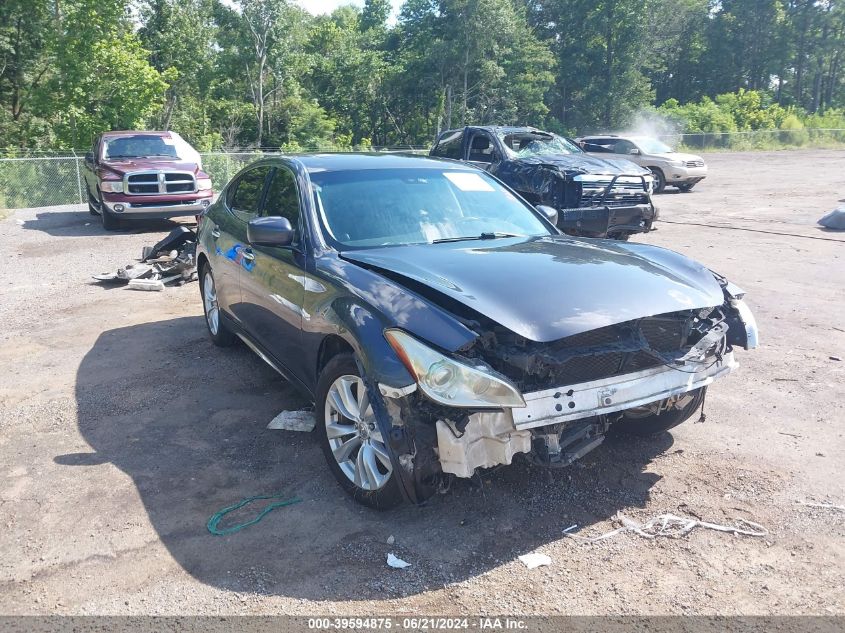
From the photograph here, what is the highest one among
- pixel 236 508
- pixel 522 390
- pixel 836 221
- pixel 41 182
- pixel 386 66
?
pixel 386 66

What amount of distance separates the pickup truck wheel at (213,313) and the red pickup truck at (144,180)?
812cm

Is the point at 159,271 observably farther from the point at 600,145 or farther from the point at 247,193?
the point at 600,145

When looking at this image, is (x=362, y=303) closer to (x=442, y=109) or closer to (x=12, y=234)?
(x=12, y=234)

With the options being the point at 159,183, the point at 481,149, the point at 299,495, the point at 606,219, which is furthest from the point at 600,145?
the point at 299,495

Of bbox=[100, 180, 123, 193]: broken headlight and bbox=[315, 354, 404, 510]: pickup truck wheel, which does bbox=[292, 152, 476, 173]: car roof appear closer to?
bbox=[315, 354, 404, 510]: pickup truck wheel

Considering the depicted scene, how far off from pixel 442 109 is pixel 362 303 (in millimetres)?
43859

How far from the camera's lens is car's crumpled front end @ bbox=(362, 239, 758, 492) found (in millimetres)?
3113

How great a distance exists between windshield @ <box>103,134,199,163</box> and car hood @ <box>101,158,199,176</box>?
0.33 metres

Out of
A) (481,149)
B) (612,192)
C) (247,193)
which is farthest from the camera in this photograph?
(481,149)

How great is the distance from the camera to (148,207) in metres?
14.0

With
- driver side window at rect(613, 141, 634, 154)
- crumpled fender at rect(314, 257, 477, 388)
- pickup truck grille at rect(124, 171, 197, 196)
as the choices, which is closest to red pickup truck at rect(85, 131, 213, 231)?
pickup truck grille at rect(124, 171, 197, 196)

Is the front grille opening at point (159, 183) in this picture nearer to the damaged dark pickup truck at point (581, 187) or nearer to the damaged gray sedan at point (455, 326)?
the damaged dark pickup truck at point (581, 187)

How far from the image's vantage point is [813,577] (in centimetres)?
305

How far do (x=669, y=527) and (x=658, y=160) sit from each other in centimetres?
2038
